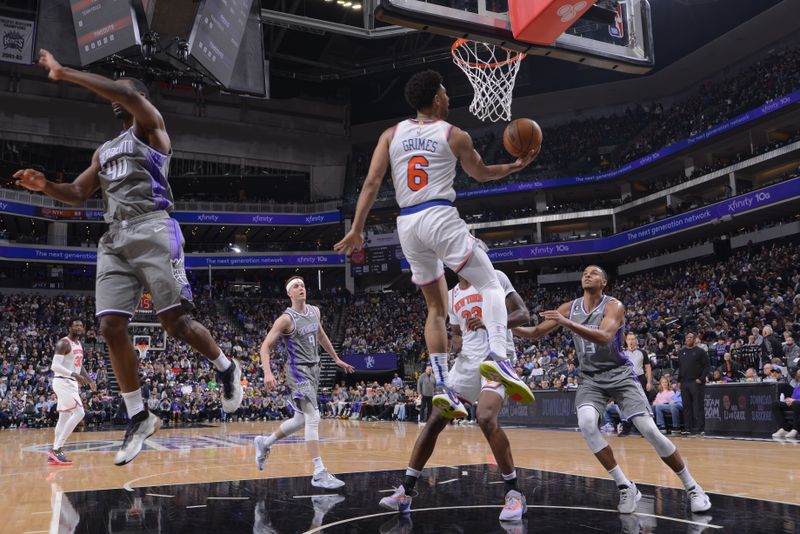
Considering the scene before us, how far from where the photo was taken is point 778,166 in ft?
96.9

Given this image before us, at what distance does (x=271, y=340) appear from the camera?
6773mm

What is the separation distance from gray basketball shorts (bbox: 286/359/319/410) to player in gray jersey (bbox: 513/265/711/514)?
8.84 ft

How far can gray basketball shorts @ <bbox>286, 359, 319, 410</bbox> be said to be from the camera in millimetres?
7055

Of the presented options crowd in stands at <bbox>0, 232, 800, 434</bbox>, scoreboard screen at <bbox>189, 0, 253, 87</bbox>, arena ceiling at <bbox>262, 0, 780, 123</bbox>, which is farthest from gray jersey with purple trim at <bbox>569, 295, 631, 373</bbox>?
arena ceiling at <bbox>262, 0, 780, 123</bbox>

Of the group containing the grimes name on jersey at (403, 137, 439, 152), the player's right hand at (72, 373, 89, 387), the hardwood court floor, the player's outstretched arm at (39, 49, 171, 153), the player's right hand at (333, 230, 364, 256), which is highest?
the player's outstretched arm at (39, 49, 171, 153)

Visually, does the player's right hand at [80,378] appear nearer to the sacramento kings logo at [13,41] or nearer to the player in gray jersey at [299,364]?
the player in gray jersey at [299,364]

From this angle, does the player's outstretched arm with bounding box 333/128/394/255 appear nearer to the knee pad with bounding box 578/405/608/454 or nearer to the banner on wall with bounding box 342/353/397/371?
the knee pad with bounding box 578/405/608/454

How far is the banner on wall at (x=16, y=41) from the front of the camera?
2222 centimetres

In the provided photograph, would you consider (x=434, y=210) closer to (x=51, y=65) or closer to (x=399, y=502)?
(x=399, y=502)

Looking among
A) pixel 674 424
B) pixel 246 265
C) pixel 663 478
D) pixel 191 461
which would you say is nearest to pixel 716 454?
pixel 663 478

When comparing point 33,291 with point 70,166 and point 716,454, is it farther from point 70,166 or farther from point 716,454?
point 716,454

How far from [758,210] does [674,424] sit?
54.9 feet

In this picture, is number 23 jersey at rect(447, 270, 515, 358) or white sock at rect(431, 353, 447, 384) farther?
number 23 jersey at rect(447, 270, 515, 358)

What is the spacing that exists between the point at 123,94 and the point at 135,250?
92 centimetres
